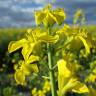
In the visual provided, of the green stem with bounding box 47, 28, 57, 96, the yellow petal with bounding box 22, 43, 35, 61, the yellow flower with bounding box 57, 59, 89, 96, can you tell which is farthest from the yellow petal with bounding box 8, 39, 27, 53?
the yellow flower with bounding box 57, 59, 89, 96

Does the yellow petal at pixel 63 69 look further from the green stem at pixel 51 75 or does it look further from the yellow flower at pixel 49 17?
the yellow flower at pixel 49 17

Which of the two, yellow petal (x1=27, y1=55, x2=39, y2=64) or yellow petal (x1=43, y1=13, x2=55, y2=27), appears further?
yellow petal (x1=43, y1=13, x2=55, y2=27)

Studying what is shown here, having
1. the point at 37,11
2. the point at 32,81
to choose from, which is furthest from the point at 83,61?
the point at 37,11

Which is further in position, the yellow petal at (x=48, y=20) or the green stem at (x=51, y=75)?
the yellow petal at (x=48, y=20)

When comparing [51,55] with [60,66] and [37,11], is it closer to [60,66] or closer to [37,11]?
[60,66]

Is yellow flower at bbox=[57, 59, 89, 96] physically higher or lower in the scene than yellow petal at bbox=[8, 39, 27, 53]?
lower

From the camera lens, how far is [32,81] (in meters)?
11.0

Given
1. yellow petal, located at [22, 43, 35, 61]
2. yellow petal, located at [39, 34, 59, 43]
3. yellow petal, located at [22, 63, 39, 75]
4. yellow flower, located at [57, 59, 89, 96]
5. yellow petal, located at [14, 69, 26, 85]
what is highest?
yellow petal, located at [39, 34, 59, 43]

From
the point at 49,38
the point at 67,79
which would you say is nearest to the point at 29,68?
the point at 49,38

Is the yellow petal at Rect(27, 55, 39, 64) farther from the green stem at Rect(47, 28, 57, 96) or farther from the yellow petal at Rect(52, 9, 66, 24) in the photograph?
the yellow petal at Rect(52, 9, 66, 24)

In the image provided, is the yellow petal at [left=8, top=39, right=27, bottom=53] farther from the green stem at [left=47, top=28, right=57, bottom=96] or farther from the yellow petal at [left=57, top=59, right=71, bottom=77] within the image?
the yellow petal at [left=57, top=59, right=71, bottom=77]

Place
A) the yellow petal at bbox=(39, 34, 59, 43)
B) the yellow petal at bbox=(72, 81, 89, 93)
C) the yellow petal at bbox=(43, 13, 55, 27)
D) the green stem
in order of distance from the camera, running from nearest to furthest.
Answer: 1. the yellow petal at bbox=(72, 81, 89, 93)
2. the green stem
3. the yellow petal at bbox=(39, 34, 59, 43)
4. the yellow petal at bbox=(43, 13, 55, 27)

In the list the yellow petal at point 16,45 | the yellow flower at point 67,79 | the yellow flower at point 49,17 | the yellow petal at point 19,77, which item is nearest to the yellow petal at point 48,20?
the yellow flower at point 49,17

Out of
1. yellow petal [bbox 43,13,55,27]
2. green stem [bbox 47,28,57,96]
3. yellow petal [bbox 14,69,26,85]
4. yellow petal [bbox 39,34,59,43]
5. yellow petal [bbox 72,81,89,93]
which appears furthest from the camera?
yellow petal [bbox 43,13,55,27]
